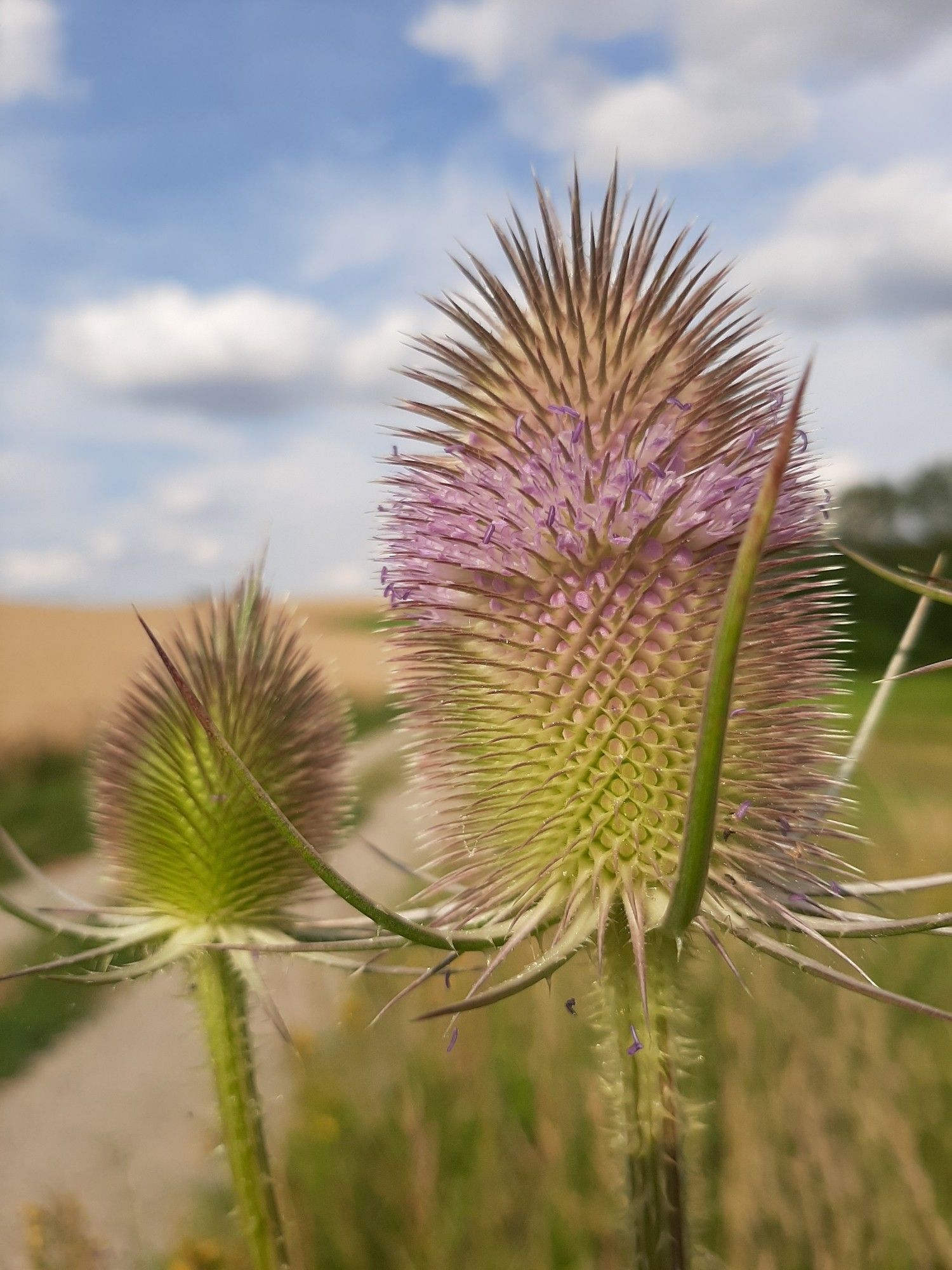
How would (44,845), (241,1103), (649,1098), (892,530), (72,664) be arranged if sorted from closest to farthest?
1. (649,1098)
2. (241,1103)
3. (44,845)
4. (72,664)
5. (892,530)

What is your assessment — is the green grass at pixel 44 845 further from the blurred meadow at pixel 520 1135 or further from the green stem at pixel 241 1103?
the blurred meadow at pixel 520 1135

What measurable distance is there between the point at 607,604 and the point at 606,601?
18mm

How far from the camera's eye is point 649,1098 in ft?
5.66

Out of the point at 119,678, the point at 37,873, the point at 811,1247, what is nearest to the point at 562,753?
the point at 37,873

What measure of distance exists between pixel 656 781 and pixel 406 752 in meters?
0.71

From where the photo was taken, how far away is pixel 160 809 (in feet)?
8.28

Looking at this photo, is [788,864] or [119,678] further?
[119,678]

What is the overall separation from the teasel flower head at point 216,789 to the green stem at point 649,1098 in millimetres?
888

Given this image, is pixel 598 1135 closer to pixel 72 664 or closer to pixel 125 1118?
pixel 125 1118

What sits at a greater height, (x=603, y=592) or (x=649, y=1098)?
(x=603, y=592)

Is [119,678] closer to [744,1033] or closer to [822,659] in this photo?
[822,659]

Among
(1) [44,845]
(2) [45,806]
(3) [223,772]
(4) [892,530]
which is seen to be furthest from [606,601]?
(4) [892,530]

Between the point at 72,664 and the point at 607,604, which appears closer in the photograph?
the point at 607,604

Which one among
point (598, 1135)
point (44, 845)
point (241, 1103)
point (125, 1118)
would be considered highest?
point (241, 1103)
